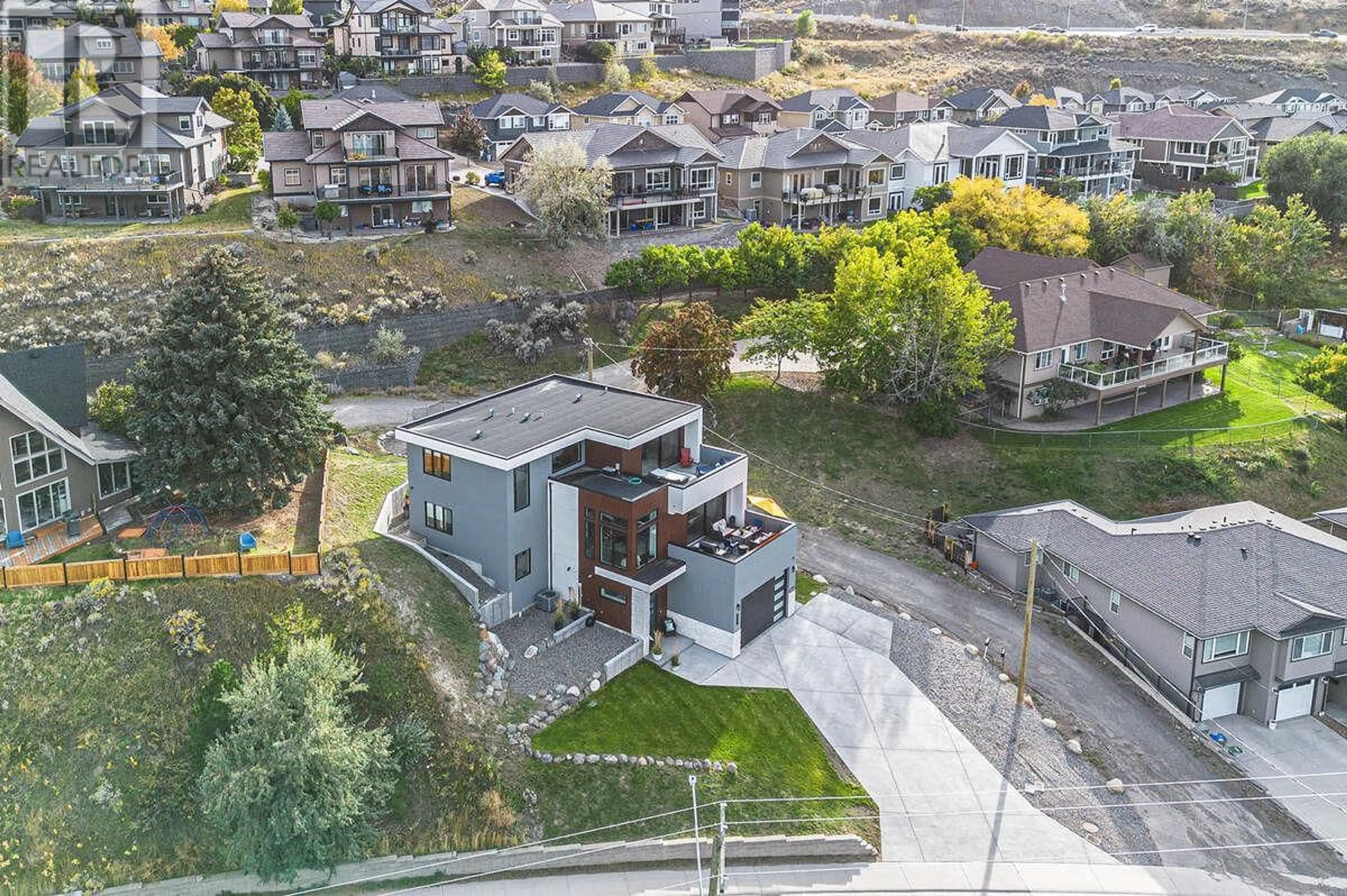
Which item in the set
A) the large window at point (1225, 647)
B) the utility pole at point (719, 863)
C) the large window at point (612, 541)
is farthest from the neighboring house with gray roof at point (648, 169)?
the utility pole at point (719, 863)

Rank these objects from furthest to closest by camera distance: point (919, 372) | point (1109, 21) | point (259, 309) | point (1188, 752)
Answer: point (1109, 21) < point (919, 372) < point (259, 309) < point (1188, 752)

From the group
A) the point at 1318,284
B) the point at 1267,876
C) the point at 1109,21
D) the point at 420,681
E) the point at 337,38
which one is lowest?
the point at 1267,876

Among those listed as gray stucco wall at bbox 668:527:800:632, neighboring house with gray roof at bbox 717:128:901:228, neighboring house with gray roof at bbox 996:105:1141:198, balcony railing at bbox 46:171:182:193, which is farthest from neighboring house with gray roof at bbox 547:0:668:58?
gray stucco wall at bbox 668:527:800:632

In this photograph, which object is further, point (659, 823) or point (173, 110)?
point (173, 110)

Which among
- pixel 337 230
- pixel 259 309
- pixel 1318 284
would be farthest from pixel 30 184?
pixel 1318 284

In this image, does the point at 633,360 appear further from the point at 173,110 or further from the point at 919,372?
the point at 173,110

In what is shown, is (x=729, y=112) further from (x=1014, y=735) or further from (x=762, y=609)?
(x=1014, y=735)

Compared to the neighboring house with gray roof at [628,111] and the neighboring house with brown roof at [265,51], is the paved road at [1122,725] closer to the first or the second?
the neighboring house with gray roof at [628,111]

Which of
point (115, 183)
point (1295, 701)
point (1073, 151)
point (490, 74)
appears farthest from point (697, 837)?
point (490, 74)

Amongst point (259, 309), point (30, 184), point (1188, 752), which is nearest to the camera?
point (1188, 752)
